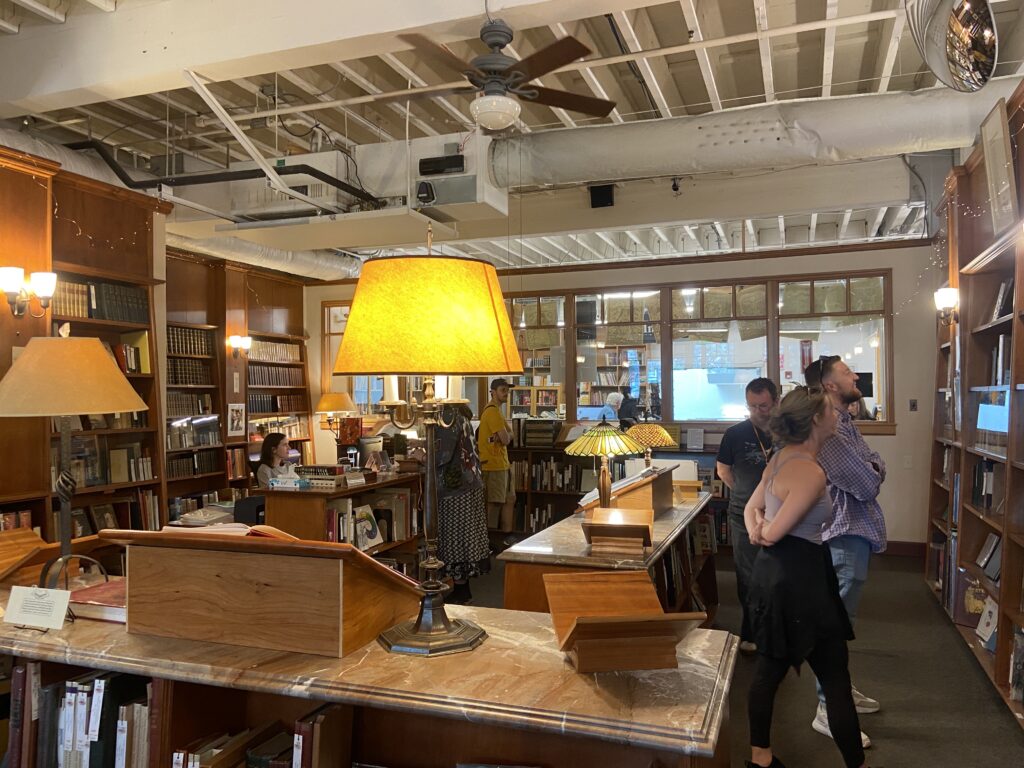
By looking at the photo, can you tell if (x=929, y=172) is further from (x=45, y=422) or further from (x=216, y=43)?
(x=45, y=422)

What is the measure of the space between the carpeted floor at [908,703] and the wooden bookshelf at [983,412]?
132 mm

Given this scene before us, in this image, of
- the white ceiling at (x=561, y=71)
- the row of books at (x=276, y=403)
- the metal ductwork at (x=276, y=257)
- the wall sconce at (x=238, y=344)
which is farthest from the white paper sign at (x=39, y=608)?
the row of books at (x=276, y=403)

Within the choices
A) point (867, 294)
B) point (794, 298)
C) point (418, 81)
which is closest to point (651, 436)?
point (418, 81)

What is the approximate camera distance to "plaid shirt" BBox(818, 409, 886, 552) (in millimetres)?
3330

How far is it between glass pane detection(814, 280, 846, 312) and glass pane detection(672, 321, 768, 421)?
577mm

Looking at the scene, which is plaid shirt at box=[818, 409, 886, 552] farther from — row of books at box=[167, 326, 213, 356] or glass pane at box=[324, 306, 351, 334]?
glass pane at box=[324, 306, 351, 334]

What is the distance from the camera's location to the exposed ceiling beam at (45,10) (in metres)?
4.18

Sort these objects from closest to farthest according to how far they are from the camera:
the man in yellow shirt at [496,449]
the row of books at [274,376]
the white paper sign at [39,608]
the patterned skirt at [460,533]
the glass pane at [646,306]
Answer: the white paper sign at [39,608] < the patterned skirt at [460,533] < the man in yellow shirt at [496,449] < the glass pane at [646,306] < the row of books at [274,376]

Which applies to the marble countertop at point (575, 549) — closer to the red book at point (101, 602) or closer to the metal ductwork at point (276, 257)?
the red book at point (101, 602)

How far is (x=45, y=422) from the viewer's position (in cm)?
461

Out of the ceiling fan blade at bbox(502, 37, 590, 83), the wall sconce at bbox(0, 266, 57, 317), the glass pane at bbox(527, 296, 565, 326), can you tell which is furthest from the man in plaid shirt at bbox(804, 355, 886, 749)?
the glass pane at bbox(527, 296, 565, 326)

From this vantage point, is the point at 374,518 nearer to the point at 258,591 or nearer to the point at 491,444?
the point at 491,444

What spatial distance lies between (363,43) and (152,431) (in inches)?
144

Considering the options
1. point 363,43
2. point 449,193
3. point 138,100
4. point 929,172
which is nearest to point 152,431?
point 138,100
